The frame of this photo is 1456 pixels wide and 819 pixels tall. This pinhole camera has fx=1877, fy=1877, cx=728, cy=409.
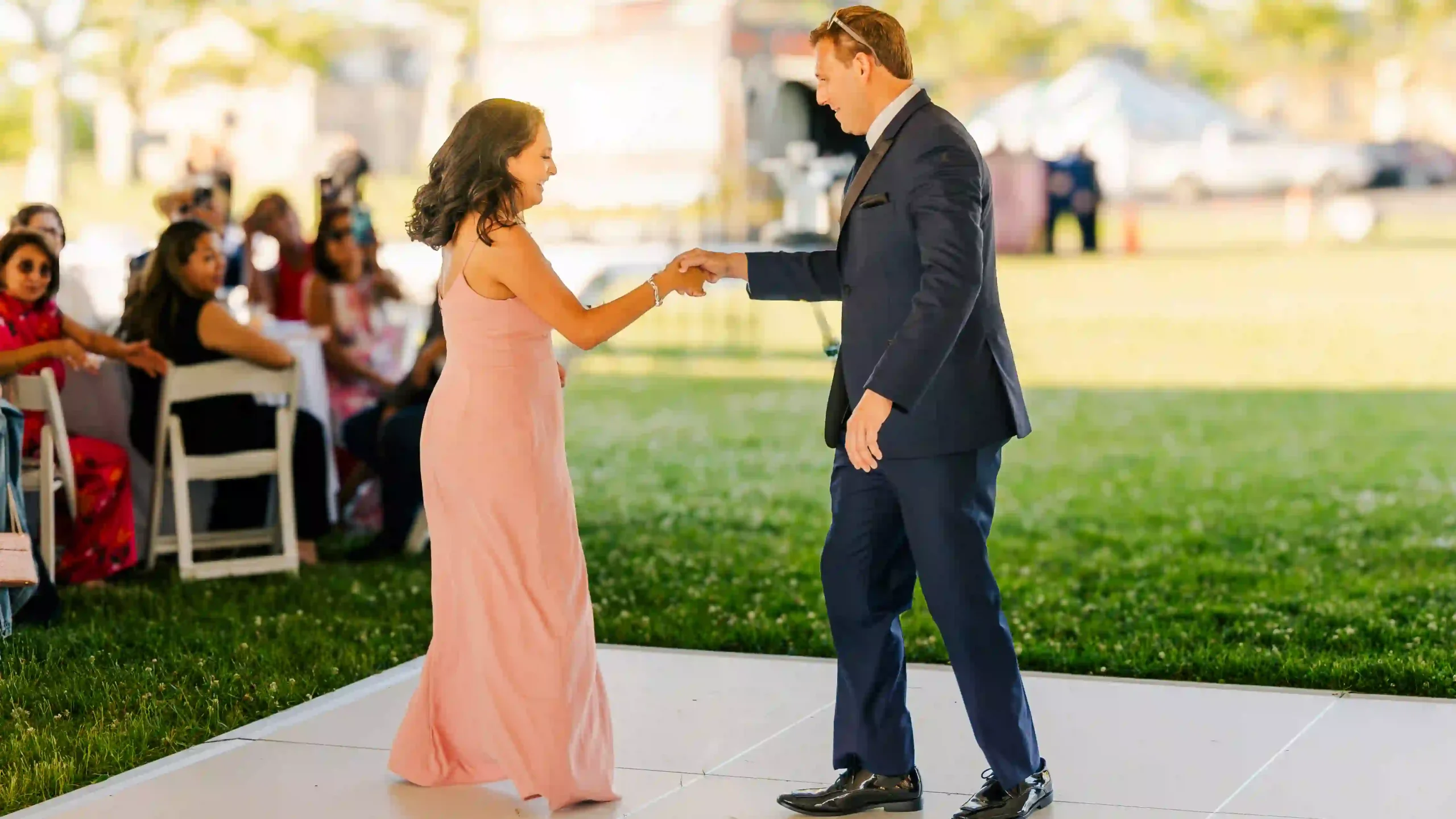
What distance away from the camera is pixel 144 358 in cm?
823

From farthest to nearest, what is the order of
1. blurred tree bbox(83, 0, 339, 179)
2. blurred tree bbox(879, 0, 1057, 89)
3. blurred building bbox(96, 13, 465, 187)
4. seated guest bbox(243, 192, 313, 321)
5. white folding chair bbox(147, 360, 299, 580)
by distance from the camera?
blurred tree bbox(879, 0, 1057, 89), blurred tree bbox(83, 0, 339, 179), blurred building bbox(96, 13, 465, 187), seated guest bbox(243, 192, 313, 321), white folding chair bbox(147, 360, 299, 580)

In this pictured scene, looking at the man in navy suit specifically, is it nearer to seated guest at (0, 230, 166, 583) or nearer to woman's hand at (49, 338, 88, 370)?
woman's hand at (49, 338, 88, 370)

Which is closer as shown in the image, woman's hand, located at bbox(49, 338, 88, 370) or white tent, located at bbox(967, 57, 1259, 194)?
woman's hand, located at bbox(49, 338, 88, 370)

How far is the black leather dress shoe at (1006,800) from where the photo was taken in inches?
184

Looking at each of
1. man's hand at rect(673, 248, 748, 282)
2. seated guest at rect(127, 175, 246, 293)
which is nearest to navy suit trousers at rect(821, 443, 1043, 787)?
man's hand at rect(673, 248, 748, 282)

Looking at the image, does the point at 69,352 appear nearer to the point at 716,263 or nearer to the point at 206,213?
the point at 206,213

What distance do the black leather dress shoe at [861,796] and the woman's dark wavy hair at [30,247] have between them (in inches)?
182

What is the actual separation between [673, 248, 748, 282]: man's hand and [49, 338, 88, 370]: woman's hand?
3811 mm

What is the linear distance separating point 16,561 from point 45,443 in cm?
143

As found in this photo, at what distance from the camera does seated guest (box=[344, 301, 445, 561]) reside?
8977 mm

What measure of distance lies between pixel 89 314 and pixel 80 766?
485 cm

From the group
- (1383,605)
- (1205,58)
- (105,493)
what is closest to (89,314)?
(105,493)

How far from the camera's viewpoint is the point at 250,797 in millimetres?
5133

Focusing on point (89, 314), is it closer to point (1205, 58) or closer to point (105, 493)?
point (105, 493)
